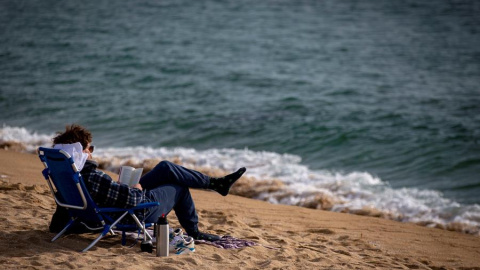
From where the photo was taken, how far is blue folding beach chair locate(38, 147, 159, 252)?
5203mm

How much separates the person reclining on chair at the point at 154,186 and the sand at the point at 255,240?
38 cm

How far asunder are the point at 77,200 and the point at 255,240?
81.1 inches

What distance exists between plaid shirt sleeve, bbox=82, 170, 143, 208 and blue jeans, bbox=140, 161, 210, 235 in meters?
0.30

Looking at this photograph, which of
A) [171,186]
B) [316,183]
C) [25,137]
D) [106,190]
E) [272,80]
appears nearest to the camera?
[106,190]

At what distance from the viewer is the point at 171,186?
19.0 ft

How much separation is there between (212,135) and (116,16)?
67.9 ft

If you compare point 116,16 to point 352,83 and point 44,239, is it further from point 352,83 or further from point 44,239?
point 44,239

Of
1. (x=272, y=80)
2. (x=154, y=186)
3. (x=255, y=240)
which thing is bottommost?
(x=255, y=240)

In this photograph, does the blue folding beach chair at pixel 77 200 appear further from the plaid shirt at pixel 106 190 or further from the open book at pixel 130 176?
the open book at pixel 130 176

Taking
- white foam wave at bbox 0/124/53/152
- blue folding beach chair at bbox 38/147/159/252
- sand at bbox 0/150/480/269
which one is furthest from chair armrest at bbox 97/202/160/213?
white foam wave at bbox 0/124/53/152

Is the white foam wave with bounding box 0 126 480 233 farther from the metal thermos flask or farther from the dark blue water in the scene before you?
the metal thermos flask

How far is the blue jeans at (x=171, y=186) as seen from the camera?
5.67 m

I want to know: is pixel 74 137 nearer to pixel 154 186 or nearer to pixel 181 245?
pixel 154 186

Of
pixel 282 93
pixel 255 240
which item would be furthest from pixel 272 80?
pixel 255 240
